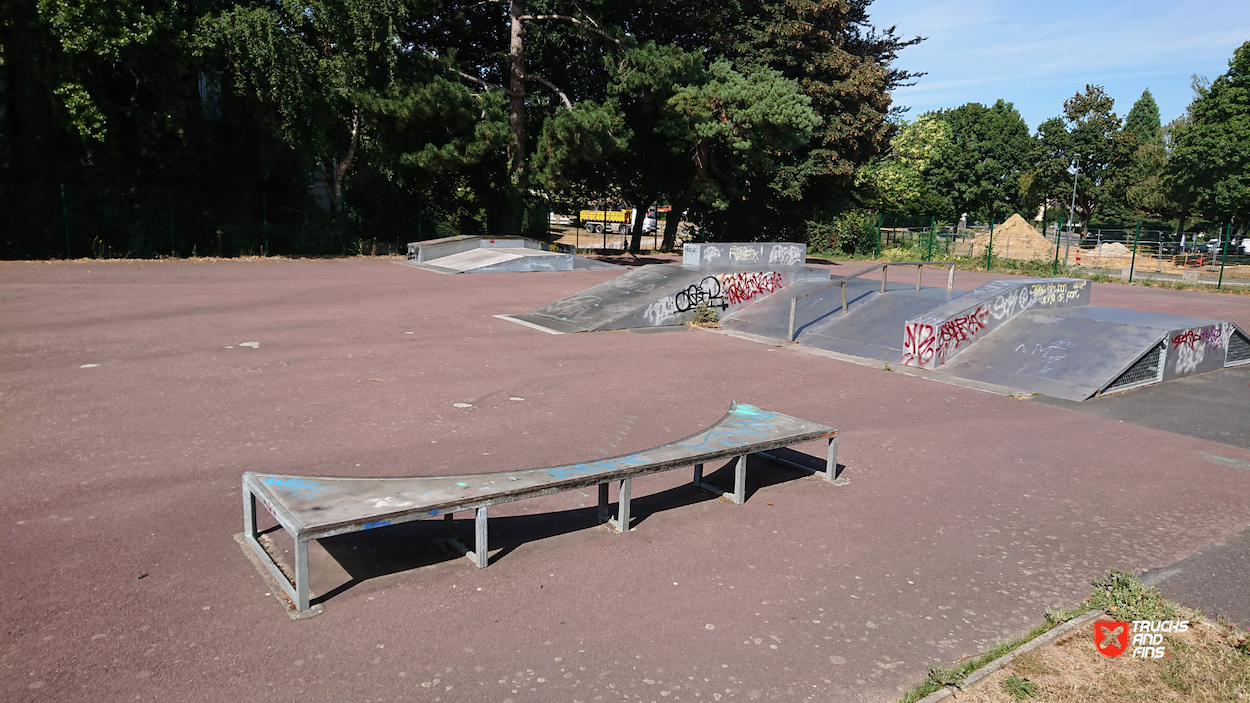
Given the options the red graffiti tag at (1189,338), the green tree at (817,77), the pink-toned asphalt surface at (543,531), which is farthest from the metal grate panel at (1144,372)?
the green tree at (817,77)

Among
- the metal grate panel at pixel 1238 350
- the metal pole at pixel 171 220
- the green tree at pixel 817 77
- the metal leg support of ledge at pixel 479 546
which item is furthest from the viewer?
the green tree at pixel 817 77

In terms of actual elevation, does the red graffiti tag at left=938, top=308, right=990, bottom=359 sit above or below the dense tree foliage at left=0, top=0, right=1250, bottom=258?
below

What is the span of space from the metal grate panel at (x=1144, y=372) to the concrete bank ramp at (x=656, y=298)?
6621 mm

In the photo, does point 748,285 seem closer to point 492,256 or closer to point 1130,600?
point 1130,600

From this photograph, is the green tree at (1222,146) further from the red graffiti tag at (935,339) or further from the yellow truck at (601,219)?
the red graffiti tag at (935,339)

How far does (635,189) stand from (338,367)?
26807mm

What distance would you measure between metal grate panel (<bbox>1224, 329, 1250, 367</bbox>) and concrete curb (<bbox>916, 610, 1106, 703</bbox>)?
962 centimetres

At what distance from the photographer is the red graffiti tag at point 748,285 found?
1466cm

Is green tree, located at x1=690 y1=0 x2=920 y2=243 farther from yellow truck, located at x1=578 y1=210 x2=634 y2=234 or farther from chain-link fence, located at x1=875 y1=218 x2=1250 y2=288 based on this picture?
yellow truck, located at x1=578 y1=210 x2=634 y2=234

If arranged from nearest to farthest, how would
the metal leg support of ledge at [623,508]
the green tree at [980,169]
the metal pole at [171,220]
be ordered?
the metal leg support of ledge at [623,508], the metal pole at [171,220], the green tree at [980,169]

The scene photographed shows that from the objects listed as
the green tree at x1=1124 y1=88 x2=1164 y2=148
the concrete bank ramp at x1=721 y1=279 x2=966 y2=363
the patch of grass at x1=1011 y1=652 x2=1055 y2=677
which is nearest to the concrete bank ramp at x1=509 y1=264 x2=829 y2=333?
the concrete bank ramp at x1=721 y1=279 x2=966 y2=363

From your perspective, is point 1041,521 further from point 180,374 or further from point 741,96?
point 741,96

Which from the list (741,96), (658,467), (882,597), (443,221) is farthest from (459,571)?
(443,221)

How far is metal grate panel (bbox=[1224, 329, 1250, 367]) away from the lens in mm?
11219
